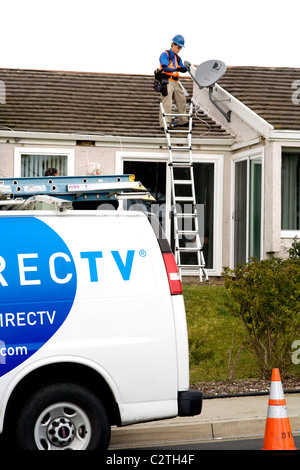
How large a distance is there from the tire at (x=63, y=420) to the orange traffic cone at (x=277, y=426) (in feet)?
4.23

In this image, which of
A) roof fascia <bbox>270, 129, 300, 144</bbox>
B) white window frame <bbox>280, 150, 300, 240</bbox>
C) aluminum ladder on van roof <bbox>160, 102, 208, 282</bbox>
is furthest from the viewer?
aluminum ladder on van roof <bbox>160, 102, 208, 282</bbox>

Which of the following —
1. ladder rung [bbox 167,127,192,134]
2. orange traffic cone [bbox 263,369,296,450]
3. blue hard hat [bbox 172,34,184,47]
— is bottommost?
orange traffic cone [bbox 263,369,296,450]

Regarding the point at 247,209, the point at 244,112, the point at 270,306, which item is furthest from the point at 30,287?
the point at 244,112

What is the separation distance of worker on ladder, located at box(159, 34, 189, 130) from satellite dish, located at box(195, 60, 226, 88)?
446mm

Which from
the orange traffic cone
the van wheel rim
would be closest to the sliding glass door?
the orange traffic cone

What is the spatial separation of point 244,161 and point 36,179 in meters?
9.16

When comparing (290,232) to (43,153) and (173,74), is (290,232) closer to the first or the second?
(173,74)

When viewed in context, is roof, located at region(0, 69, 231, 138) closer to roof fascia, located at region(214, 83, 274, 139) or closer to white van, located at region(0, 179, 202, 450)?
roof fascia, located at region(214, 83, 274, 139)

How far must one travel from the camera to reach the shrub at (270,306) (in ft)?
29.8

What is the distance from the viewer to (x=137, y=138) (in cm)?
1541

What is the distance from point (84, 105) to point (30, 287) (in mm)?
11501

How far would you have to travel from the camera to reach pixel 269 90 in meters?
16.2

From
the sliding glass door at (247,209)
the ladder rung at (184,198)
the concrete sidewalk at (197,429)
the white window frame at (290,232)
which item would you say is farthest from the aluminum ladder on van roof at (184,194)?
the concrete sidewalk at (197,429)

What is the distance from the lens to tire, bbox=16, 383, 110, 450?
5.65 meters
